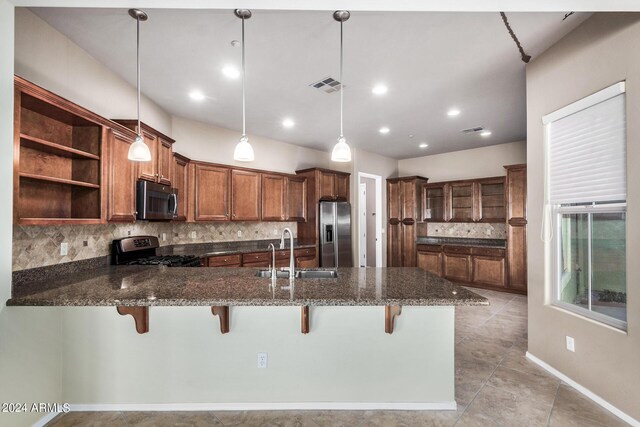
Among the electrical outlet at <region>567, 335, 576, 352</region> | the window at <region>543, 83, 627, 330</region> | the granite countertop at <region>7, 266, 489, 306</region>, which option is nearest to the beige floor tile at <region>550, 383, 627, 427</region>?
the electrical outlet at <region>567, 335, 576, 352</region>

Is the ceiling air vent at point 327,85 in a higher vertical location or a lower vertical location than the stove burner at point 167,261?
higher

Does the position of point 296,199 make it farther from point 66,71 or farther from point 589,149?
point 589,149

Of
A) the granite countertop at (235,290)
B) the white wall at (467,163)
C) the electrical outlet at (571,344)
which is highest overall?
the white wall at (467,163)

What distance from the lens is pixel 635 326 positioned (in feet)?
6.69

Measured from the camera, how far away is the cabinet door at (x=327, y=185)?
5.85 meters

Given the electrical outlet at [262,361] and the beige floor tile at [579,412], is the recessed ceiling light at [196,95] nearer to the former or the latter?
the electrical outlet at [262,361]

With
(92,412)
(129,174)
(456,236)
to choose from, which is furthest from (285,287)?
(456,236)

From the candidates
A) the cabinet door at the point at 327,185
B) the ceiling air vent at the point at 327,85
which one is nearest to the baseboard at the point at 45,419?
the ceiling air vent at the point at 327,85

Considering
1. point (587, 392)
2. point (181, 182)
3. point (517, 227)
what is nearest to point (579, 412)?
point (587, 392)

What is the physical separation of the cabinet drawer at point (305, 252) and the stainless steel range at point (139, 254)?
6.15ft

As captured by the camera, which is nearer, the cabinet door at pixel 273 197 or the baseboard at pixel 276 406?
the baseboard at pixel 276 406

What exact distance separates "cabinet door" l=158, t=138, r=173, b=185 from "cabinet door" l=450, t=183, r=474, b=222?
17.7ft

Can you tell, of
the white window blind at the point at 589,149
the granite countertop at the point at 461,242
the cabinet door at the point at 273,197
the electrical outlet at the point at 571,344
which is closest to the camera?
the white window blind at the point at 589,149

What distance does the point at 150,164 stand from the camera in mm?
3281
